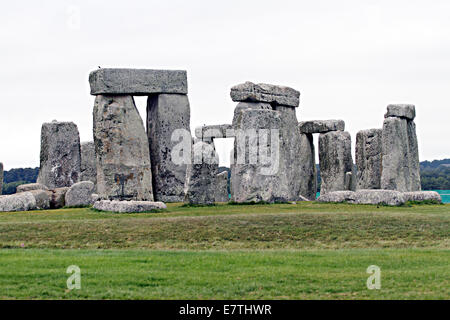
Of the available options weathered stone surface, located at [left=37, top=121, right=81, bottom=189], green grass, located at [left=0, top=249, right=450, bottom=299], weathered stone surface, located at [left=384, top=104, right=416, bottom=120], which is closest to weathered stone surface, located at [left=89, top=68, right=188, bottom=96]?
weathered stone surface, located at [left=37, top=121, right=81, bottom=189]

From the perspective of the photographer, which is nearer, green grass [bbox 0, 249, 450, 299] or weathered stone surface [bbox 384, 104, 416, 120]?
green grass [bbox 0, 249, 450, 299]

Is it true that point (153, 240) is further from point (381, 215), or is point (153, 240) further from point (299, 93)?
point (299, 93)

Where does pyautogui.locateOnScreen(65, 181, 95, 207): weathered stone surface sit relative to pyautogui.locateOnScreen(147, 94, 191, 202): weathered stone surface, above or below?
below

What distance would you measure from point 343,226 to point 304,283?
5.41 meters

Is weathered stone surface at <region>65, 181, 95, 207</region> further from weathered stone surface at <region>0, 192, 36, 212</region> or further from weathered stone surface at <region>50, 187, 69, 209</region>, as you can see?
weathered stone surface at <region>0, 192, 36, 212</region>

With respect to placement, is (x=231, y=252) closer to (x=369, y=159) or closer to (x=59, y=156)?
(x=369, y=159)

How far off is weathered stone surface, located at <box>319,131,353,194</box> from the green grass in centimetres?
1287

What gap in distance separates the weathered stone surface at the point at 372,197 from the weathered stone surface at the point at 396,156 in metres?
2.20

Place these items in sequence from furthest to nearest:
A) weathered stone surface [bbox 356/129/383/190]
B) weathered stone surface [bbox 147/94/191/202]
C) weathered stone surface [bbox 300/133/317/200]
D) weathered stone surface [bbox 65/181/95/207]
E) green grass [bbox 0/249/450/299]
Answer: weathered stone surface [bbox 300/133/317/200]
weathered stone surface [bbox 356/129/383/190]
weathered stone surface [bbox 147/94/191/202]
weathered stone surface [bbox 65/181/95/207]
green grass [bbox 0/249/450/299]

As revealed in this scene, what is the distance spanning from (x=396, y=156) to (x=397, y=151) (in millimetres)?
153

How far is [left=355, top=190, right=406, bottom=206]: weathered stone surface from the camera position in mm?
20797

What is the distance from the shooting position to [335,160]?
27.3 metres

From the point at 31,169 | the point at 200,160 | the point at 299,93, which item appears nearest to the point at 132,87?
the point at 200,160

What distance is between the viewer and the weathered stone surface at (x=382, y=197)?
68.2 feet
